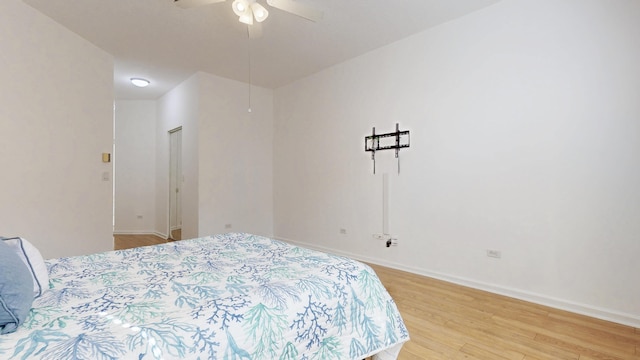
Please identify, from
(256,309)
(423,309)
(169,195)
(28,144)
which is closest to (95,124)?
(28,144)

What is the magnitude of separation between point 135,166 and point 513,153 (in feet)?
21.1

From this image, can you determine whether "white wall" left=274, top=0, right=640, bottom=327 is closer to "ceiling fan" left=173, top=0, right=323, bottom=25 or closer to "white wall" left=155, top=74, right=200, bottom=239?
"ceiling fan" left=173, top=0, right=323, bottom=25

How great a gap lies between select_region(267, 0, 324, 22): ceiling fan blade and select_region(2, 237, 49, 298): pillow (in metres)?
1.97

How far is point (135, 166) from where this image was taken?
20.0ft

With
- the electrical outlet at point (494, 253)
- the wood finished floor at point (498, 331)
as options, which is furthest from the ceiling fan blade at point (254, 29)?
the electrical outlet at point (494, 253)

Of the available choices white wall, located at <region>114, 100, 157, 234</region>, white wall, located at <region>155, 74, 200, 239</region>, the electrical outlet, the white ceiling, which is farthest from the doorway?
the electrical outlet

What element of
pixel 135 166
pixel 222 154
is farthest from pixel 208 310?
pixel 135 166

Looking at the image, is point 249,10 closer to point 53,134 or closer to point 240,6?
point 240,6

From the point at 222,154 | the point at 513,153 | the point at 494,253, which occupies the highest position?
the point at 222,154

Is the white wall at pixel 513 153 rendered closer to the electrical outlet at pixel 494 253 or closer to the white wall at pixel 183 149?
the electrical outlet at pixel 494 253

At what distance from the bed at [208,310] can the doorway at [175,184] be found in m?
3.90

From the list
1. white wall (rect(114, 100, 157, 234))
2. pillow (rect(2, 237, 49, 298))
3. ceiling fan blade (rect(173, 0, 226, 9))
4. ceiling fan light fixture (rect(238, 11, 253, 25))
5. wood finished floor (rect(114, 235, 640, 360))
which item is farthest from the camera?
white wall (rect(114, 100, 157, 234))

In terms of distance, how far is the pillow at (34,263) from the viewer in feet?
4.05

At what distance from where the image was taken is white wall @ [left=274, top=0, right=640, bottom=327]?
2.33m
